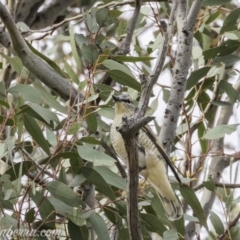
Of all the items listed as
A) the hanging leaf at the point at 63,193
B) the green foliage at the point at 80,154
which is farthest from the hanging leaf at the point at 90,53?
the hanging leaf at the point at 63,193

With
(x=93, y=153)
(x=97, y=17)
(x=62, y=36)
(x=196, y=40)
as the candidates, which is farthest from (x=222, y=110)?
(x=93, y=153)

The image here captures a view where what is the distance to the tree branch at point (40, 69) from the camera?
3170 mm

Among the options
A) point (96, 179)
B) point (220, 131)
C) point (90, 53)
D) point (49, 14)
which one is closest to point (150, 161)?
point (220, 131)

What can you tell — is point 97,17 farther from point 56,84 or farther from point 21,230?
point 21,230

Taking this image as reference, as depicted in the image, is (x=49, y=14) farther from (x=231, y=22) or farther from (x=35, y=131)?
(x=35, y=131)

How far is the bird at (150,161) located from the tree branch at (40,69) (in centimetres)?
24

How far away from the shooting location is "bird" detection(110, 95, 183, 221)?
3400mm

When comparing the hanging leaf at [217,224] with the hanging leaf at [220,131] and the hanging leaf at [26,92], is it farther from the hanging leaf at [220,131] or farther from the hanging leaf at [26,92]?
the hanging leaf at [26,92]

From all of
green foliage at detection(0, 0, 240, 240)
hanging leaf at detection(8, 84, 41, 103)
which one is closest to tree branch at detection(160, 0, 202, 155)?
green foliage at detection(0, 0, 240, 240)

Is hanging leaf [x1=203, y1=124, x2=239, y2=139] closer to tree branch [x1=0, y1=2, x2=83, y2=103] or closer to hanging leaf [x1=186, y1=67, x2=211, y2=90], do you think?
hanging leaf [x1=186, y1=67, x2=211, y2=90]

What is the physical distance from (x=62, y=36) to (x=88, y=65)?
1262 mm

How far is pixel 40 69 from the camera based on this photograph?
10.8 ft

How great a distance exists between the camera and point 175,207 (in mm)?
3436

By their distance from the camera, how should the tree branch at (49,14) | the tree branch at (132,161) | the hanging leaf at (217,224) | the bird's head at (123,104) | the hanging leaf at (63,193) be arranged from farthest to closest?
the tree branch at (49,14) < the bird's head at (123,104) < the hanging leaf at (217,224) < the hanging leaf at (63,193) < the tree branch at (132,161)
